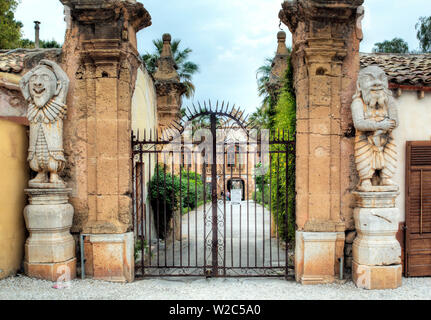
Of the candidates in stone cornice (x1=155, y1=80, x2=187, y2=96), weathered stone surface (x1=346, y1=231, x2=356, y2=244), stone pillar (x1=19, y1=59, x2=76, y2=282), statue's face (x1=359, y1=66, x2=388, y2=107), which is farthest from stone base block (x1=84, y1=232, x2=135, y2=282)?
stone cornice (x1=155, y1=80, x2=187, y2=96)

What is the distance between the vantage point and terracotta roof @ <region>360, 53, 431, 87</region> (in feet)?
18.0

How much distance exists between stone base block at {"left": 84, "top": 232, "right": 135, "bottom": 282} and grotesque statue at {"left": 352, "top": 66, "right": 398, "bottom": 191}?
361cm

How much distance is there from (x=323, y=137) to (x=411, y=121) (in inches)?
62.6

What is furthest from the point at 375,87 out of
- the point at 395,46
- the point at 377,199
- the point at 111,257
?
the point at 395,46

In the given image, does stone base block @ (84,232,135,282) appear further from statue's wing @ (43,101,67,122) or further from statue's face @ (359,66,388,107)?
statue's face @ (359,66,388,107)

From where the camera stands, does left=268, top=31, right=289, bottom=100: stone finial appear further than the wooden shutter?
Yes

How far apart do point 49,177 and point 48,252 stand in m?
1.10

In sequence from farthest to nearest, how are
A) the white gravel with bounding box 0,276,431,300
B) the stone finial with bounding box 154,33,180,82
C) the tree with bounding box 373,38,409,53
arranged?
the tree with bounding box 373,38,409,53, the stone finial with bounding box 154,33,180,82, the white gravel with bounding box 0,276,431,300

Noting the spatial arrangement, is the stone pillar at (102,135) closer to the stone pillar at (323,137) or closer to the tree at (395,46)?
the stone pillar at (323,137)

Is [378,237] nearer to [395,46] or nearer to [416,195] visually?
[416,195]

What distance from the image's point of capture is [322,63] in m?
5.25

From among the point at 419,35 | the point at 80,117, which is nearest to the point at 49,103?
the point at 80,117

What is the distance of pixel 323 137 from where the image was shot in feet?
17.3

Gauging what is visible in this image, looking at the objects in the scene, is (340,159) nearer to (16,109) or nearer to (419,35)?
(16,109)
